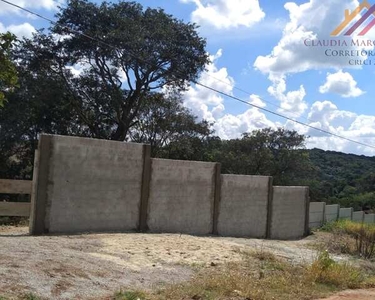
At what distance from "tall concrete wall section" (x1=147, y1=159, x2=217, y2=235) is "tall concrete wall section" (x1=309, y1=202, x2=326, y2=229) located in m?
10.4

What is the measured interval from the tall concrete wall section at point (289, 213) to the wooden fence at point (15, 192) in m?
11.2

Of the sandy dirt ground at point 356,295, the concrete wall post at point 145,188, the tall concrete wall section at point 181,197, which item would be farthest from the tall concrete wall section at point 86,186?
the sandy dirt ground at point 356,295

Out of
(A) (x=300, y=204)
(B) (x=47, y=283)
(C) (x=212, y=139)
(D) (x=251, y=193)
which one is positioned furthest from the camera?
(C) (x=212, y=139)

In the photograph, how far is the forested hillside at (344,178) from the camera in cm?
4291

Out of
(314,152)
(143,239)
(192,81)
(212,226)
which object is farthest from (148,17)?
(314,152)

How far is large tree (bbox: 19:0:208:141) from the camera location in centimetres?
2575

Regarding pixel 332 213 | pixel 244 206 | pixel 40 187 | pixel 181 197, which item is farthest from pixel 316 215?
pixel 40 187

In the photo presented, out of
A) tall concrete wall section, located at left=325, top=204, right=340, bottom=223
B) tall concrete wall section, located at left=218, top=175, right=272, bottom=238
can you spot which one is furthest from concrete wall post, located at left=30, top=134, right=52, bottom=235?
tall concrete wall section, located at left=325, top=204, right=340, bottom=223

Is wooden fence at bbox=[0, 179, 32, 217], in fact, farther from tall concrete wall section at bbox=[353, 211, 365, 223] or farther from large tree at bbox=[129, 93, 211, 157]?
tall concrete wall section at bbox=[353, 211, 365, 223]

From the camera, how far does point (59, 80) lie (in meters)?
26.6

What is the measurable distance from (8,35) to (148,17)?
13.3 metres

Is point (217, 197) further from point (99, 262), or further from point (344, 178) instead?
point (344, 178)

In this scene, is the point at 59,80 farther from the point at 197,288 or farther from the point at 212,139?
the point at 197,288

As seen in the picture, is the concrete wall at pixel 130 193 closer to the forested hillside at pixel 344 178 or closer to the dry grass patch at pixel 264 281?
the dry grass patch at pixel 264 281
